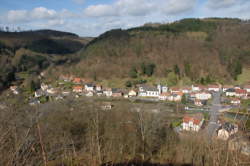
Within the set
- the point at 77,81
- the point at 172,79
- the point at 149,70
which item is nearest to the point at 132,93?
the point at 149,70

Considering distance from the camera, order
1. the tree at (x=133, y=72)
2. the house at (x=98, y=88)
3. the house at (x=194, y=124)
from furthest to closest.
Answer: the tree at (x=133, y=72) < the house at (x=98, y=88) < the house at (x=194, y=124)

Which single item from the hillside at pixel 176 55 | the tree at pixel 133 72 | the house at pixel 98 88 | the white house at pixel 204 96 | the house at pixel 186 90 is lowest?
the white house at pixel 204 96

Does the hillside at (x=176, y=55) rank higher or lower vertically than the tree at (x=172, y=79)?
higher

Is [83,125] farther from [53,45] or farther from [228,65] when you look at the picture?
[53,45]

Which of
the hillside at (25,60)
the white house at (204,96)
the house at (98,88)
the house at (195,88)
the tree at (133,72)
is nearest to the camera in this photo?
the white house at (204,96)

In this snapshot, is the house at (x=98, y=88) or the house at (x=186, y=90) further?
the house at (x=98, y=88)

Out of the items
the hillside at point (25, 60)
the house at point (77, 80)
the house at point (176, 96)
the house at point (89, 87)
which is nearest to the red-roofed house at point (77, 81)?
the house at point (77, 80)

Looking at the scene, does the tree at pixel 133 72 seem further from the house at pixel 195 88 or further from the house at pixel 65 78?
the house at pixel 65 78

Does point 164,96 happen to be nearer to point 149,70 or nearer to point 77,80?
point 149,70
